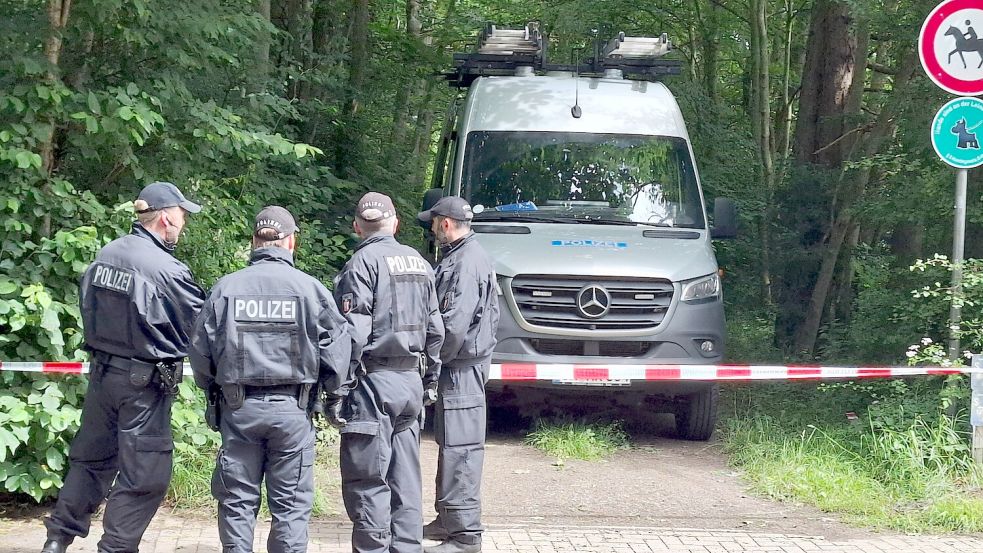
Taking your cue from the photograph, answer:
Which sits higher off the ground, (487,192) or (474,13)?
(474,13)

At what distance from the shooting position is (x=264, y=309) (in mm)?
4793

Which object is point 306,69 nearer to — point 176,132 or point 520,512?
point 176,132

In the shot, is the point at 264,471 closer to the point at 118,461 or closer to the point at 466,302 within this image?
the point at 118,461

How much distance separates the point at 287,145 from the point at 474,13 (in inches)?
585

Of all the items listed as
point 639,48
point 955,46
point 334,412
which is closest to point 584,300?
point 955,46

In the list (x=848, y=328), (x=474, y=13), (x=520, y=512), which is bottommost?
(x=520, y=512)

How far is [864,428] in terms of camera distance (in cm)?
799

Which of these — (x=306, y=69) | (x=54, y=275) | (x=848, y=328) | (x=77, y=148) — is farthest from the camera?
(x=306, y=69)

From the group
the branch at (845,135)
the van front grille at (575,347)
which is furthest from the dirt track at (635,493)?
the branch at (845,135)

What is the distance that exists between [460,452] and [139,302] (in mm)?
1792

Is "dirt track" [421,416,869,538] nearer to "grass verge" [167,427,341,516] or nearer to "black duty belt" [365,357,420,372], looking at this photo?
"grass verge" [167,427,341,516]

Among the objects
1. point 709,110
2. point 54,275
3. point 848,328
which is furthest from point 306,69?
point 54,275

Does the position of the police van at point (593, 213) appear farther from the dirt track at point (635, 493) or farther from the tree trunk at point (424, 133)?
the tree trunk at point (424, 133)

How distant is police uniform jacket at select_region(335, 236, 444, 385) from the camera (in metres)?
5.32
